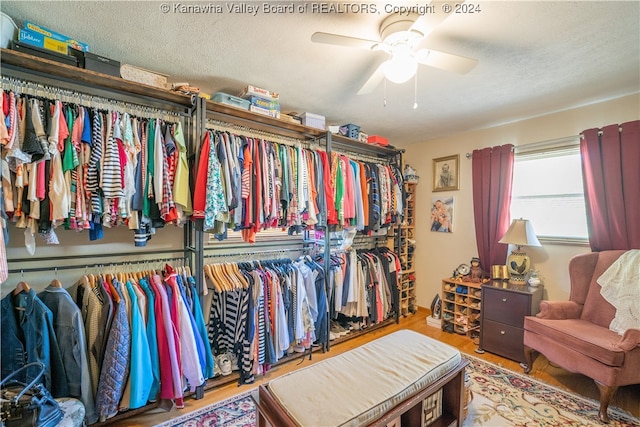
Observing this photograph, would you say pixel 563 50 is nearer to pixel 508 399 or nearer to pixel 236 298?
pixel 508 399

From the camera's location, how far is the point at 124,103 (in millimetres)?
1950

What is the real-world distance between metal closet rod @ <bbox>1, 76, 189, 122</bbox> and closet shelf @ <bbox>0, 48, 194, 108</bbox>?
7 centimetres

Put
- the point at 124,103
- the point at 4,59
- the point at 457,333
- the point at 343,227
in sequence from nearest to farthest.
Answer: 1. the point at 4,59
2. the point at 124,103
3. the point at 343,227
4. the point at 457,333

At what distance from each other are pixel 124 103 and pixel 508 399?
11.4ft

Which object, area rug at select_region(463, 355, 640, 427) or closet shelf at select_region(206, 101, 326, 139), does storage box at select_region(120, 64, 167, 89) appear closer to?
closet shelf at select_region(206, 101, 326, 139)

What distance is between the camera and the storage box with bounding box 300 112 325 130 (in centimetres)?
263

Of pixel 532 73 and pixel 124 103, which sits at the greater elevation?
pixel 532 73

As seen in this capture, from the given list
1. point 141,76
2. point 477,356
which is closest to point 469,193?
point 477,356

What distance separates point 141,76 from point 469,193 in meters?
3.49

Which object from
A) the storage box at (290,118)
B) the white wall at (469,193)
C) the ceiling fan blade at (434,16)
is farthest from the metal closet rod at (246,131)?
the white wall at (469,193)

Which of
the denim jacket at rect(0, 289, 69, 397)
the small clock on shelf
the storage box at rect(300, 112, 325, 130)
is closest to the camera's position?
the denim jacket at rect(0, 289, 69, 397)

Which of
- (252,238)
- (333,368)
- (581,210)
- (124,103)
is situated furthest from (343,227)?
(581,210)

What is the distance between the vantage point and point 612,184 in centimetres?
239

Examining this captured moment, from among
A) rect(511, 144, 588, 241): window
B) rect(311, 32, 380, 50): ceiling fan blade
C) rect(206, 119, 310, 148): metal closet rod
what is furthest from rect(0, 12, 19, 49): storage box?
rect(511, 144, 588, 241): window
